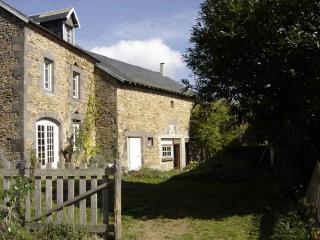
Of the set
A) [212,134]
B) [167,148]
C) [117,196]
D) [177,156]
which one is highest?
[212,134]

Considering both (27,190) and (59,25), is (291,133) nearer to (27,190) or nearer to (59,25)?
(27,190)

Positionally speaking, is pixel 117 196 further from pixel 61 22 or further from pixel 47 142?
pixel 61 22

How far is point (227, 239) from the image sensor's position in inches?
329

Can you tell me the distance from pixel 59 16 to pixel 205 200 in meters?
12.3

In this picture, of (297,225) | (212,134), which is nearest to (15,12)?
(297,225)

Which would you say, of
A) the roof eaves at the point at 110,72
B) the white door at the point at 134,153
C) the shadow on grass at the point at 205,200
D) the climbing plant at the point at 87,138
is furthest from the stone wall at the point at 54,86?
the shadow on grass at the point at 205,200

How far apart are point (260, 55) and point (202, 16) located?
6.97 ft

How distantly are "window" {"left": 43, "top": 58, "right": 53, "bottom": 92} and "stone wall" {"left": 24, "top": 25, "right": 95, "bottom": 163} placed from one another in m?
0.16

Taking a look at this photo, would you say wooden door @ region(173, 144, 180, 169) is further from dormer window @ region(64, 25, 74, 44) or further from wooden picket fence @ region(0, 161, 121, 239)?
wooden picket fence @ region(0, 161, 121, 239)

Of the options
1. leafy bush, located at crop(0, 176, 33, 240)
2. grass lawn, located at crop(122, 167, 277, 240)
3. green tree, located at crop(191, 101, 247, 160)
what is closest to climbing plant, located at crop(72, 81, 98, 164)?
grass lawn, located at crop(122, 167, 277, 240)

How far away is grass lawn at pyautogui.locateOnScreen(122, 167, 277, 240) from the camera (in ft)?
28.8

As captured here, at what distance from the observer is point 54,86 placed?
18.5 metres

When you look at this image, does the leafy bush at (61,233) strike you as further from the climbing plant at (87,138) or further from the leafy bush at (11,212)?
the climbing plant at (87,138)

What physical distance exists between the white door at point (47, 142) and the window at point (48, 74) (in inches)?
57.3
